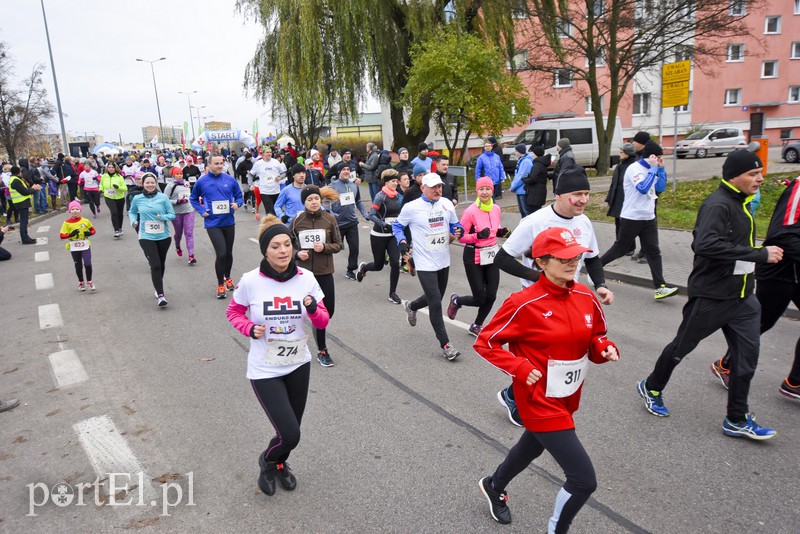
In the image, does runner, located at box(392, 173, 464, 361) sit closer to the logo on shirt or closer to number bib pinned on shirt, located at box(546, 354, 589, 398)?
the logo on shirt

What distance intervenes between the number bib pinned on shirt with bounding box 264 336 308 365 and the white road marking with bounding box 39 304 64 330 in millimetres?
5739

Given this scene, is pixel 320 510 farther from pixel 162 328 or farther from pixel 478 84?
pixel 478 84

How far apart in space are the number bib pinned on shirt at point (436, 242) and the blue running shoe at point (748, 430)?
3.01 m

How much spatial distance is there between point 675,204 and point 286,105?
55.8 ft

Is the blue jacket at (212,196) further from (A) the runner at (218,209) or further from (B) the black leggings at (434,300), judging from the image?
(B) the black leggings at (434,300)

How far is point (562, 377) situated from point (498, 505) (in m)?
0.97

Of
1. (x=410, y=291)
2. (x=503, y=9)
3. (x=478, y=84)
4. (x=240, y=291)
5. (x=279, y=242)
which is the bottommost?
(x=410, y=291)

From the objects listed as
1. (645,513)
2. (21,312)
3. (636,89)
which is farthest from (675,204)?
(636,89)

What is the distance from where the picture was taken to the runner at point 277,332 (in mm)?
3604

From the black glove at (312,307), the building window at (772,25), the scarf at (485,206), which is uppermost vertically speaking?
the building window at (772,25)

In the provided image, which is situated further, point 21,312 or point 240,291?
point 21,312

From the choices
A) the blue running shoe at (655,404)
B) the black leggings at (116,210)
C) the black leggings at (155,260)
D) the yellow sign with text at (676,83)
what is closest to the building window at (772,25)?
the yellow sign with text at (676,83)

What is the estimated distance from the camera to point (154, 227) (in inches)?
345

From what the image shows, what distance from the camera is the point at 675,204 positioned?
1436 centimetres
